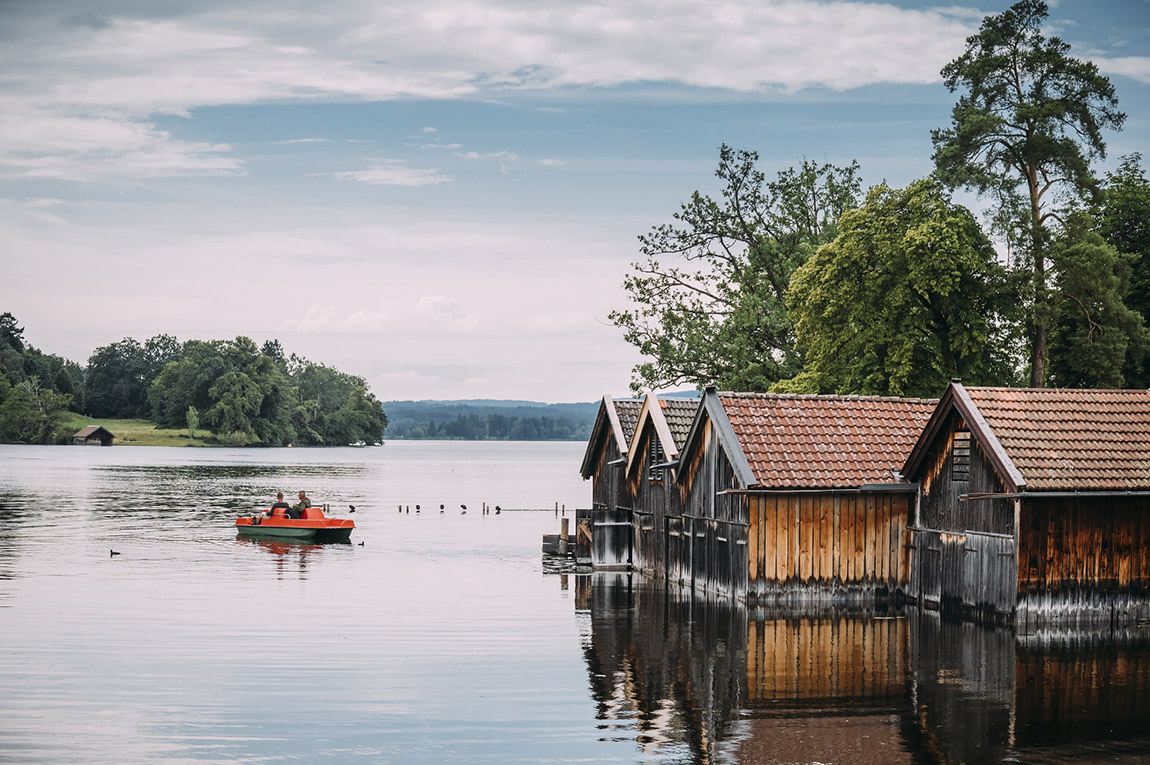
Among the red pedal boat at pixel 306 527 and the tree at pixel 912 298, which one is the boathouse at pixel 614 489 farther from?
the red pedal boat at pixel 306 527

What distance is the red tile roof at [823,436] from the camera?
33500 millimetres

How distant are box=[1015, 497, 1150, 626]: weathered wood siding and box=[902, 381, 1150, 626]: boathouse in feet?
0.08

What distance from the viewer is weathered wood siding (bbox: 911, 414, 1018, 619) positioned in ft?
97.7

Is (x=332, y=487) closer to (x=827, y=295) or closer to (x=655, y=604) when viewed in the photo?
(x=827, y=295)

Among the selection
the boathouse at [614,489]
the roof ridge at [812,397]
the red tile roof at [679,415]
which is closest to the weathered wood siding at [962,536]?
the roof ridge at [812,397]

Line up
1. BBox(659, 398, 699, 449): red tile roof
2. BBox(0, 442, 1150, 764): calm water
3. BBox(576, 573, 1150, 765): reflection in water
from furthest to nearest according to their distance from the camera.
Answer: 1. BBox(659, 398, 699, 449): red tile roof
2. BBox(0, 442, 1150, 764): calm water
3. BBox(576, 573, 1150, 765): reflection in water

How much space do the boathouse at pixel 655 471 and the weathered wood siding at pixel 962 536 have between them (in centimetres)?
833

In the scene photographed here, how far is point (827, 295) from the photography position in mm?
53094

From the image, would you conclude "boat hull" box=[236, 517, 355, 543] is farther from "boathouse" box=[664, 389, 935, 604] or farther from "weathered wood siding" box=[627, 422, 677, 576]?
"boathouse" box=[664, 389, 935, 604]

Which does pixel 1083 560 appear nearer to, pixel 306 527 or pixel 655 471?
pixel 655 471

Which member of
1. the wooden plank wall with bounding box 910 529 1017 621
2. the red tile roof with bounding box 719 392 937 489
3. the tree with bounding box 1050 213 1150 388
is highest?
the tree with bounding box 1050 213 1150 388

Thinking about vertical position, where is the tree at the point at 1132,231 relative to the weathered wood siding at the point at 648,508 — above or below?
above

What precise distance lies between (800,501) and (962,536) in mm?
4342

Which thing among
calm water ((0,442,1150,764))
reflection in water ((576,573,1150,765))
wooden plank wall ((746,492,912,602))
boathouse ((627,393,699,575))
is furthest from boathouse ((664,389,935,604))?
boathouse ((627,393,699,575))
